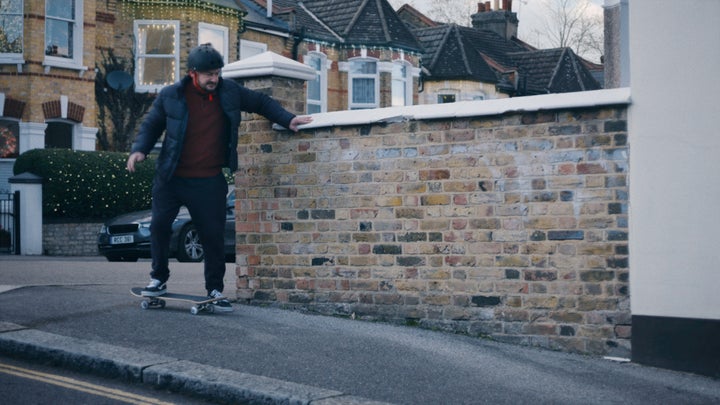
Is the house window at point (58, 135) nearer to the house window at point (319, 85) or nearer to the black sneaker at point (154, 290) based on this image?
the house window at point (319, 85)

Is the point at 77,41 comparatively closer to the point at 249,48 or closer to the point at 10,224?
the point at 10,224

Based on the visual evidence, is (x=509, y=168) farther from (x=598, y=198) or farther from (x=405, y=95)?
(x=405, y=95)

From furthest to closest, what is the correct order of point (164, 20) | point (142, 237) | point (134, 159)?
point (164, 20)
point (142, 237)
point (134, 159)

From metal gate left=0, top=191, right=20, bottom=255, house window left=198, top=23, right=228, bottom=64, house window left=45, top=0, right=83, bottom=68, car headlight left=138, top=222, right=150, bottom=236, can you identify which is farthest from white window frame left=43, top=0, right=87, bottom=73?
car headlight left=138, top=222, right=150, bottom=236

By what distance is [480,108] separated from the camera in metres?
6.96

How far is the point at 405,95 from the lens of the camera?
30797mm

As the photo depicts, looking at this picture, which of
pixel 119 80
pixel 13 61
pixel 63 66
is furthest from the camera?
pixel 119 80

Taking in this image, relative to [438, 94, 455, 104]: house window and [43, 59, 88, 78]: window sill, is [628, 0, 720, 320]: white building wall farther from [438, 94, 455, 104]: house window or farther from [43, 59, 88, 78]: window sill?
[438, 94, 455, 104]: house window

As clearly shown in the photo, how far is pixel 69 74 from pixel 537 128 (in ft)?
58.3

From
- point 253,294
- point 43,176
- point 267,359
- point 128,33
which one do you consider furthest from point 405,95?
point 267,359

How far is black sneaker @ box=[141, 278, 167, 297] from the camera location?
727 centimetres

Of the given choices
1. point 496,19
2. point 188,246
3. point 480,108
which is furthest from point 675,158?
point 496,19

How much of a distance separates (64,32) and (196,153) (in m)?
16.7

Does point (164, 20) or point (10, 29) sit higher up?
→ point (164, 20)
